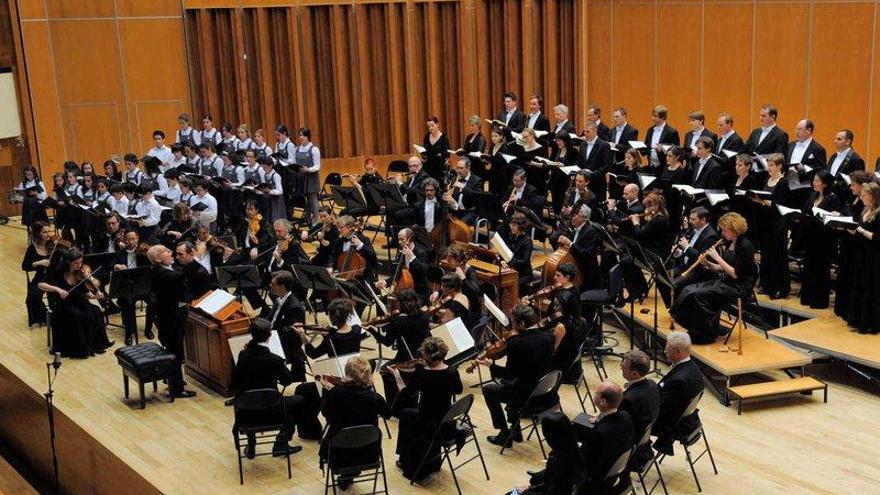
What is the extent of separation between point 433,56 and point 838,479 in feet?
40.1

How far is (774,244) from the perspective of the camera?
10.9 metres

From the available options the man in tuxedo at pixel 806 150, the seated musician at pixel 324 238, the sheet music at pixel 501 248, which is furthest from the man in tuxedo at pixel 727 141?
the seated musician at pixel 324 238

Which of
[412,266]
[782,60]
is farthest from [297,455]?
[782,60]

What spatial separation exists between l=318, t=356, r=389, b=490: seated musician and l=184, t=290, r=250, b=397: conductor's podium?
93.5 inches

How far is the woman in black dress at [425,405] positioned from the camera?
742 cm

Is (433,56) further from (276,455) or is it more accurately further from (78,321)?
(276,455)

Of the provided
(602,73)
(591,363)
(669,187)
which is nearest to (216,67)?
(602,73)

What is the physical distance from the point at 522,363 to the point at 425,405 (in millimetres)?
916

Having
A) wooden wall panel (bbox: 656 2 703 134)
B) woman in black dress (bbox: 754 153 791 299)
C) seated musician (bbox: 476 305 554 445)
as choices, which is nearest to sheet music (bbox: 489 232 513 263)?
seated musician (bbox: 476 305 554 445)

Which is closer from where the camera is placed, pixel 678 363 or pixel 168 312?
pixel 678 363

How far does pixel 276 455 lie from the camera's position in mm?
8492

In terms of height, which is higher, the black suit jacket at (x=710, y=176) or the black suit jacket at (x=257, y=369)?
the black suit jacket at (x=710, y=176)

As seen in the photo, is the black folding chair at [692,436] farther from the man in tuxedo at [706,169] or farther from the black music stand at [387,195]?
the black music stand at [387,195]

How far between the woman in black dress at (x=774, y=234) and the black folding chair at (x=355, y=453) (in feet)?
17.9
